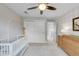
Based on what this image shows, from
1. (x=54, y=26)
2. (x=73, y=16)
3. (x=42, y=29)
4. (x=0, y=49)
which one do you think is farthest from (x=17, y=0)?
(x=42, y=29)

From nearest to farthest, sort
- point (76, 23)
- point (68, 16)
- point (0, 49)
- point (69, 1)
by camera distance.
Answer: point (69, 1) → point (0, 49) → point (76, 23) → point (68, 16)

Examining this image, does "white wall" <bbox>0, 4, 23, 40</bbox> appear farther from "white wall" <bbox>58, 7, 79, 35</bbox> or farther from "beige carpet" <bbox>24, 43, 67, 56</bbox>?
"white wall" <bbox>58, 7, 79, 35</bbox>

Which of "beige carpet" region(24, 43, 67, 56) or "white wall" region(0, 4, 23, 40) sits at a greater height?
"white wall" region(0, 4, 23, 40)

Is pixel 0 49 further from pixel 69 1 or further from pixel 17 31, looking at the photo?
pixel 69 1

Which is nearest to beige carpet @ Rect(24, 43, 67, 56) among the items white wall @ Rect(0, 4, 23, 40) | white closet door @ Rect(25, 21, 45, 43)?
white closet door @ Rect(25, 21, 45, 43)

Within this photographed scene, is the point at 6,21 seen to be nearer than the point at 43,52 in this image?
No

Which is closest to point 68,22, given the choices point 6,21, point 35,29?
point 35,29

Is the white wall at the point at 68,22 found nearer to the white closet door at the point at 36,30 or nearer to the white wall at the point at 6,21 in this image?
the white closet door at the point at 36,30

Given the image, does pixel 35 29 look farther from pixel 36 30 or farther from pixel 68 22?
pixel 68 22

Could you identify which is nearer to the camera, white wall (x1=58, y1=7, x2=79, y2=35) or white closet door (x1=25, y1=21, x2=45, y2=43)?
white wall (x1=58, y1=7, x2=79, y2=35)

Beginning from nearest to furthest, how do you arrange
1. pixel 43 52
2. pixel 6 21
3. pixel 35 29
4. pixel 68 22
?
1. pixel 43 52
2. pixel 6 21
3. pixel 68 22
4. pixel 35 29

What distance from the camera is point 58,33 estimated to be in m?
5.35

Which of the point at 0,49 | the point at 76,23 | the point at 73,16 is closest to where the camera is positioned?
the point at 0,49

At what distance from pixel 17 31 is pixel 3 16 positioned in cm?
122
